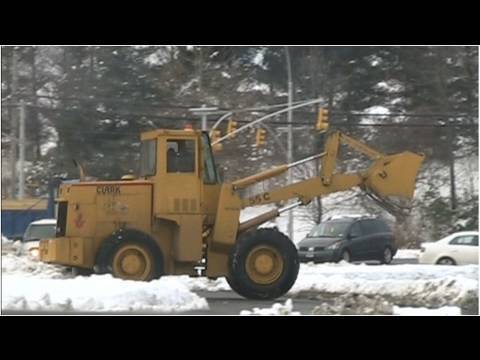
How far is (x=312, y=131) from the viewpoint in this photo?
42062 millimetres

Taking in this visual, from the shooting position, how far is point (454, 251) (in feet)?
82.5

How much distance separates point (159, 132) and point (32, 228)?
1305 centimetres

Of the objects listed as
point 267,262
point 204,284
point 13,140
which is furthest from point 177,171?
point 13,140

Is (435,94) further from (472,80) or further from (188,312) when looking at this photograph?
(188,312)

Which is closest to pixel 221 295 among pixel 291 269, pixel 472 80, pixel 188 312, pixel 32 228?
pixel 291 269

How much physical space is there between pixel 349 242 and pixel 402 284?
33.8 ft

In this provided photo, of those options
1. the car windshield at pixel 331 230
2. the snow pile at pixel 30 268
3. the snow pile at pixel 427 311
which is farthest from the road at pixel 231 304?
the car windshield at pixel 331 230

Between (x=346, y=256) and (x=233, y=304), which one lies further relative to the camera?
(x=346, y=256)

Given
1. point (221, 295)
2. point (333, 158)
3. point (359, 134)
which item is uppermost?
point (359, 134)

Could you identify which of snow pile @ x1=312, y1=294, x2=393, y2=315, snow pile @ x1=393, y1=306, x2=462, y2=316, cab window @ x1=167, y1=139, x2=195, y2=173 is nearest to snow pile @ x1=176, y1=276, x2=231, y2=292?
cab window @ x1=167, y1=139, x2=195, y2=173

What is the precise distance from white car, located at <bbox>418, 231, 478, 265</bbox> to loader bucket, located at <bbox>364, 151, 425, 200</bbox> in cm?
796

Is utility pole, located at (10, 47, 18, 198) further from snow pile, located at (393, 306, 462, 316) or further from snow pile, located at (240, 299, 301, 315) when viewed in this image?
snow pile, located at (393, 306, 462, 316)

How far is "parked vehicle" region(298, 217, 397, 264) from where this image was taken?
2773 cm

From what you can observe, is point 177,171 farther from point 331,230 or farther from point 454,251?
point 331,230
